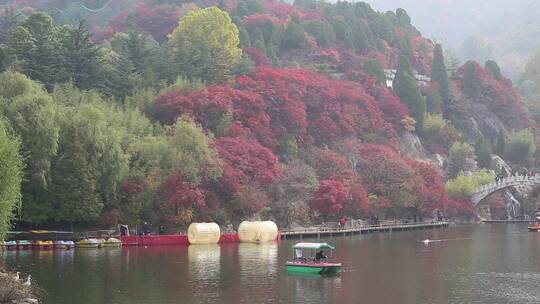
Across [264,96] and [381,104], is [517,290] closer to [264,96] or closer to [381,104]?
[264,96]

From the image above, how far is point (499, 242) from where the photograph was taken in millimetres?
85938

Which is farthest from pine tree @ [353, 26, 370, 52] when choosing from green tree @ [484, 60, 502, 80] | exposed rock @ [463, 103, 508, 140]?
green tree @ [484, 60, 502, 80]

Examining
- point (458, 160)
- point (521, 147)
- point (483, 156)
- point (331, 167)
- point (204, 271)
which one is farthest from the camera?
point (521, 147)

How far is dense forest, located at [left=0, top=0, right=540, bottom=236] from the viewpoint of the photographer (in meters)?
73.5

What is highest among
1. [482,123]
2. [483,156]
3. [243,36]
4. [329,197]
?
[243,36]

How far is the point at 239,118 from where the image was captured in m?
99.6

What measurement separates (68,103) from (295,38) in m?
66.7

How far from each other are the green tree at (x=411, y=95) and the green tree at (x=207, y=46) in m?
32.5

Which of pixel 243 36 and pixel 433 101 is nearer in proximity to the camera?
pixel 243 36

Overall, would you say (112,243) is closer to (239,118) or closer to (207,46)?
(239,118)

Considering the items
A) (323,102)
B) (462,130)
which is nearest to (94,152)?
(323,102)

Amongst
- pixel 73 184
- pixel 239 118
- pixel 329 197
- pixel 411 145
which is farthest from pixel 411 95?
pixel 73 184

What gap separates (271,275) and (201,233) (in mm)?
21936

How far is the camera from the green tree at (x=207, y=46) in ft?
365
